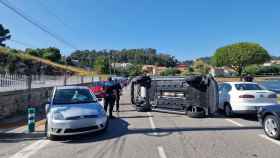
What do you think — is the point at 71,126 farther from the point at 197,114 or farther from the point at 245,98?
the point at 245,98

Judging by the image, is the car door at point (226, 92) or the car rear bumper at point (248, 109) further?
the car door at point (226, 92)

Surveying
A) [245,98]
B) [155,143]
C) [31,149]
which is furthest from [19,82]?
[245,98]

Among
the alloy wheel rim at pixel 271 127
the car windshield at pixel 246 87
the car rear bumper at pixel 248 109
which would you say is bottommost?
the alloy wheel rim at pixel 271 127

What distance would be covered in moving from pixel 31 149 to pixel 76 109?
1708mm

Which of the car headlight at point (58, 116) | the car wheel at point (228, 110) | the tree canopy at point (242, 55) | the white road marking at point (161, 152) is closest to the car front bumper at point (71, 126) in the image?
the car headlight at point (58, 116)

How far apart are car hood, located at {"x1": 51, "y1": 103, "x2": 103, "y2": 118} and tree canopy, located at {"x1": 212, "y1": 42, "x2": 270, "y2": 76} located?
91.4 metres

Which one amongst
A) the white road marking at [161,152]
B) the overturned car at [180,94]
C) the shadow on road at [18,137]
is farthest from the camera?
the overturned car at [180,94]

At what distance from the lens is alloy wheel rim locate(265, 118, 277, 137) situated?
25.2ft

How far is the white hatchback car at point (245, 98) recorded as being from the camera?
36.0 feet

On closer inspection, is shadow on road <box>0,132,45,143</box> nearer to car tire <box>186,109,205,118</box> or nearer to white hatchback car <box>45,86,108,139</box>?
white hatchback car <box>45,86,108,139</box>

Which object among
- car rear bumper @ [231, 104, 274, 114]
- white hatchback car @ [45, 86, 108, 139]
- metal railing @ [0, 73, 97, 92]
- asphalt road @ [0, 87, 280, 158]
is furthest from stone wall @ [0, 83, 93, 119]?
car rear bumper @ [231, 104, 274, 114]

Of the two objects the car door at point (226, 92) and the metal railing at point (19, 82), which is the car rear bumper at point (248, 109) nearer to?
the car door at point (226, 92)

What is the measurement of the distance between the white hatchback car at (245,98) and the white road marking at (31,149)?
7254mm

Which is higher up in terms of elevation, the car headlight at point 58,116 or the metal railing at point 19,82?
the metal railing at point 19,82
